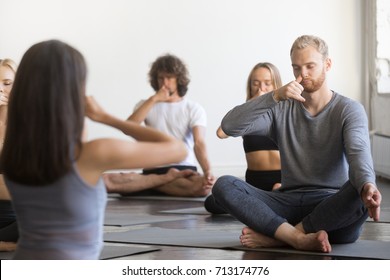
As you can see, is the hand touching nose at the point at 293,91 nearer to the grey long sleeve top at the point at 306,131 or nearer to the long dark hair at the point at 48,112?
the grey long sleeve top at the point at 306,131

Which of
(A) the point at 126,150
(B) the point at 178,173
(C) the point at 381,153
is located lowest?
(C) the point at 381,153

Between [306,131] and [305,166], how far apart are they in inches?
4.5

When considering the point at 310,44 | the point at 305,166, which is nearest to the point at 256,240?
the point at 305,166

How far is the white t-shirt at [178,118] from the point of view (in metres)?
5.29

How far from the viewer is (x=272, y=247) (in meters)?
3.15

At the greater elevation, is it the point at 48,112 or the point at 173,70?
the point at 48,112

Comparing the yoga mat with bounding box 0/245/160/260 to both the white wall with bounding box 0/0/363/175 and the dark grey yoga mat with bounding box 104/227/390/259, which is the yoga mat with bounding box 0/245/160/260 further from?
the white wall with bounding box 0/0/363/175

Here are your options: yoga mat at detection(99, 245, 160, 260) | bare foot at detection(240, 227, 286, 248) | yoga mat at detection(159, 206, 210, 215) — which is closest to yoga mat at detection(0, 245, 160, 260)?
yoga mat at detection(99, 245, 160, 260)

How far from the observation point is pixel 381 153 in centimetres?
652

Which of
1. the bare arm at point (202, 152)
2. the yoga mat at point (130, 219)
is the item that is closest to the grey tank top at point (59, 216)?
the yoga mat at point (130, 219)

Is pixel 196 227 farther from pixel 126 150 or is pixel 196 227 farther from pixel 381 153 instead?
pixel 381 153

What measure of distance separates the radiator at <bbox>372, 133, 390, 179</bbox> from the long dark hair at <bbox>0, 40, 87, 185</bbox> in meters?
4.91

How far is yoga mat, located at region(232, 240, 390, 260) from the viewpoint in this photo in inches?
114
